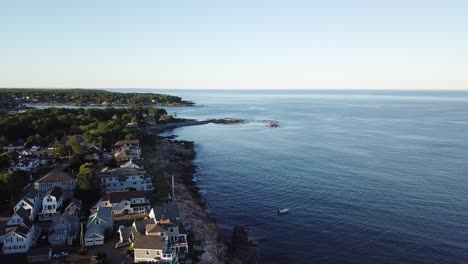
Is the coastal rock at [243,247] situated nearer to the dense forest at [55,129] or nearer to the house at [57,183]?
the house at [57,183]

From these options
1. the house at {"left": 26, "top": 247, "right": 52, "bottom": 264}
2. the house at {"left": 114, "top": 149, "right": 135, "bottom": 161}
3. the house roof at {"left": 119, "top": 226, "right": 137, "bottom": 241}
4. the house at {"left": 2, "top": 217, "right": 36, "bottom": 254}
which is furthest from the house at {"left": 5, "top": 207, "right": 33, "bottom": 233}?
the house at {"left": 114, "top": 149, "right": 135, "bottom": 161}

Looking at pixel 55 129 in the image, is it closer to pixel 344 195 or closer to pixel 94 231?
pixel 94 231

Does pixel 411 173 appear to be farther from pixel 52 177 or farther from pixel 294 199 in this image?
pixel 52 177

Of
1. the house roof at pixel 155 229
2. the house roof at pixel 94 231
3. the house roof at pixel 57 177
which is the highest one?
the house roof at pixel 57 177

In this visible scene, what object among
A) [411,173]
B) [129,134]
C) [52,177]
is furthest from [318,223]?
[129,134]

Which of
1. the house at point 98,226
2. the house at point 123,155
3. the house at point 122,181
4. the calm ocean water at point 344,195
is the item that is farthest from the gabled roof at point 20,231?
the house at point 123,155

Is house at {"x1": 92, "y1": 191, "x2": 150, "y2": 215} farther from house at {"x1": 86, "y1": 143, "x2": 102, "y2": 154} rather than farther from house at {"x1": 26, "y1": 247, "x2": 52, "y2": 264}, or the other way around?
house at {"x1": 86, "y1": 143, "x2": 102, "y2": 154}
